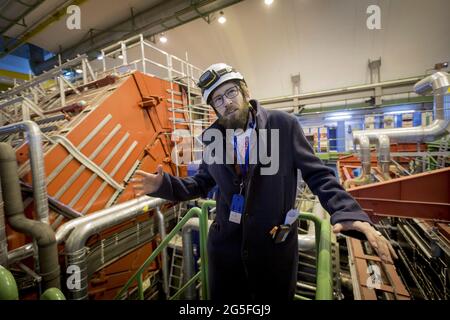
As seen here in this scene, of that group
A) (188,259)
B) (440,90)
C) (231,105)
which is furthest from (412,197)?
(188,259)

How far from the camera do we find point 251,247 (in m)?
1.23

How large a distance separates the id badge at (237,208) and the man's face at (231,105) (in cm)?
49

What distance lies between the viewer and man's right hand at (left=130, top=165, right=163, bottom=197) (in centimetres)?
152

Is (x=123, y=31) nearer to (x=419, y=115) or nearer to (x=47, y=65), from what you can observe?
(x=47, y=65)

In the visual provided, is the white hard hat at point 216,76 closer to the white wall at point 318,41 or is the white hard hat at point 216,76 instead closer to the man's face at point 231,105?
the man's face at point 231,105

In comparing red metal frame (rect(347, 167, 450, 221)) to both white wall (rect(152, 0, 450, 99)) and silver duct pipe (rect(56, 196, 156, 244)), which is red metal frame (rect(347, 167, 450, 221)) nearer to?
silver duct pipe (rect(56, 196, 156, 244))

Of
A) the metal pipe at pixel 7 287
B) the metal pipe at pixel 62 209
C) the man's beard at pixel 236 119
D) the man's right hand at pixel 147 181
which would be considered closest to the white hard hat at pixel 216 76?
the man's beard at pixel 236 119

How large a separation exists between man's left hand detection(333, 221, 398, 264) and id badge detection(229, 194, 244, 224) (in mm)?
531

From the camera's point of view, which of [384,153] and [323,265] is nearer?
[323,265]

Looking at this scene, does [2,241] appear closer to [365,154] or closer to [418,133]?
[365,154]

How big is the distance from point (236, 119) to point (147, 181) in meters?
0.82

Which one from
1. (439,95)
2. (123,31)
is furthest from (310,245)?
(123,31)

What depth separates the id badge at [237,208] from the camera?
1.24 m

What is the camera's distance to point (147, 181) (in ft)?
5.02
